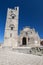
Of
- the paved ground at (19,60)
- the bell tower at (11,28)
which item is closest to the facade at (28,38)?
the bell tower at (11,28)

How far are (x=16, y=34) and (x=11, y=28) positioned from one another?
2.84m

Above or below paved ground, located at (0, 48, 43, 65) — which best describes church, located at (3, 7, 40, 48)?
above

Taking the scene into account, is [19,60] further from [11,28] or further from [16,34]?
[11,28]

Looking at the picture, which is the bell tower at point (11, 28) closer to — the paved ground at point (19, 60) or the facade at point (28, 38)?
the facade at point (28, 38)

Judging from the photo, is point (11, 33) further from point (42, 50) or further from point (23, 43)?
point (42, 50)

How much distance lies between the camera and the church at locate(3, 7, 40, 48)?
35000mm

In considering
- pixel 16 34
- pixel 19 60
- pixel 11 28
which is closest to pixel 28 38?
pixel 16 34

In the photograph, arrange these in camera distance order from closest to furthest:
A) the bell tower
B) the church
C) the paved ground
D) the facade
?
the paved ground < the bell tower < the church < the facade

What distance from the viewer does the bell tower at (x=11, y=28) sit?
34719 mm

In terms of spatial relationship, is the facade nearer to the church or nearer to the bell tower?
the church

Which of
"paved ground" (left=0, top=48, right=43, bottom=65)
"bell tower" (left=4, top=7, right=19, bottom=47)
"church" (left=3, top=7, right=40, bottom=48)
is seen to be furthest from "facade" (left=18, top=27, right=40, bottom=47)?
"paved ground" (left=0, top=48, right=43, bottom=65)

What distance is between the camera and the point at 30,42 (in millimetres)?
38062

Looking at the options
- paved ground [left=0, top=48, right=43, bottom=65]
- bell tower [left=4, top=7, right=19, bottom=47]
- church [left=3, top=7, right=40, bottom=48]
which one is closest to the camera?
paved ground [left=0, top=48, right=43, bottom=65]

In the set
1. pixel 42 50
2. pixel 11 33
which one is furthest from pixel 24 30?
pixel 42 50
